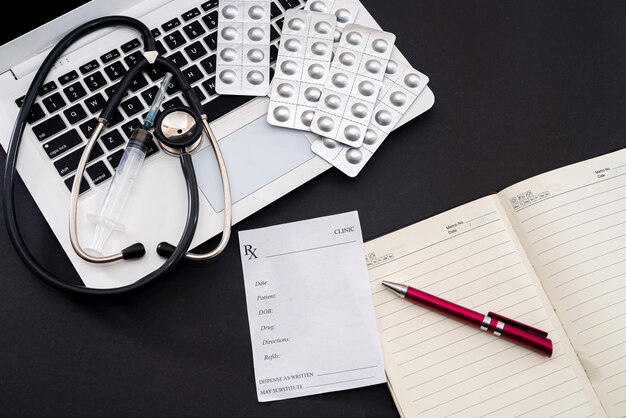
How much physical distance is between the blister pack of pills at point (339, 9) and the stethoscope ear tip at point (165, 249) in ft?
1.03

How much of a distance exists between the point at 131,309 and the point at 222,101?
25 cm

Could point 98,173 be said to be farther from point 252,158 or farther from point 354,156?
point 354,156

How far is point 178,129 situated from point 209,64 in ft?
0.32

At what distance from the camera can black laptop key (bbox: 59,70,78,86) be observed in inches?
27.1

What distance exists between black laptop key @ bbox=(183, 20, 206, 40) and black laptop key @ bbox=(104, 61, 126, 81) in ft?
0.28

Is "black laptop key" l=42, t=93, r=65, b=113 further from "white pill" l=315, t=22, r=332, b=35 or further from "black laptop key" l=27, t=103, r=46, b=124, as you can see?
"white pill" l=315, t=22, r=332, b=35

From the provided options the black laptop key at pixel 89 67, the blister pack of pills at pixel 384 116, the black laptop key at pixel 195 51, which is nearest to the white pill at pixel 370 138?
the blister pack of pills at pixel 384 116

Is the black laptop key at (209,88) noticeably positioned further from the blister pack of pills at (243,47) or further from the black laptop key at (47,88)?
the black laptop key at (47,88)

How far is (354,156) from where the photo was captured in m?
0.70

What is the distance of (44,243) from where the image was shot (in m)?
0.67

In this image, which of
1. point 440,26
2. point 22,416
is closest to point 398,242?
point 440,26

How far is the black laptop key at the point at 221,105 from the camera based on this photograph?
0.70 m

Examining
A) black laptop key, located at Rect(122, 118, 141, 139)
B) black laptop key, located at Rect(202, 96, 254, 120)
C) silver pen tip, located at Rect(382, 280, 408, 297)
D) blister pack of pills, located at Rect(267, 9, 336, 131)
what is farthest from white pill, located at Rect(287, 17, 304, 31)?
silver pen tip, located at Rect(382, 280, 408, 297)

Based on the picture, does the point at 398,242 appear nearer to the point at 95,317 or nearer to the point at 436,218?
the point at 436,218
